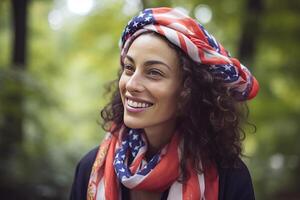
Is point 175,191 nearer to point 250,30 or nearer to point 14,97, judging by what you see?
point 14,97

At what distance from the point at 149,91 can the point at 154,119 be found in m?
0.13

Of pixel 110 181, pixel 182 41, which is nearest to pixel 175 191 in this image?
pixel 110 181

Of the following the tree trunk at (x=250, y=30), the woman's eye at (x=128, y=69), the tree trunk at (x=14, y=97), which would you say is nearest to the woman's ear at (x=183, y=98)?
the woman's eye at (x=128, y=69)

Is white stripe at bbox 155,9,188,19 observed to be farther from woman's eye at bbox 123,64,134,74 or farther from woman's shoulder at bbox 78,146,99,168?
woman's shoulder at bbox 78,146,99,168

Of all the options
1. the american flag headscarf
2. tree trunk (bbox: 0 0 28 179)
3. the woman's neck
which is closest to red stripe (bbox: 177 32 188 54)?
the american flag headscarf

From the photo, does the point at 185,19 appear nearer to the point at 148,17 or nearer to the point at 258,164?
the point at 148,17

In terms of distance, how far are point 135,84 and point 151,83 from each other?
0.22 feet

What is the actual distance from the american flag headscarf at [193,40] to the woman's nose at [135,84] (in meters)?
0.18

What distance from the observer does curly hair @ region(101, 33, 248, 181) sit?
7.01ft

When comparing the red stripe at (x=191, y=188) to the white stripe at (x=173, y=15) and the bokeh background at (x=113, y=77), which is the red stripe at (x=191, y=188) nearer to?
the white stripe at (x=173, y=15)

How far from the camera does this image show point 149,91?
2.11m

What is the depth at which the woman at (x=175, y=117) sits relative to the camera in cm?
211

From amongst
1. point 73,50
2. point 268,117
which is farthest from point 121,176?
point 73,50

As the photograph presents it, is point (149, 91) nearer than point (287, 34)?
A: Yes
